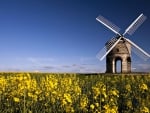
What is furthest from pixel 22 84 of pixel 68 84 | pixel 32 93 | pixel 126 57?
pixel 126 57

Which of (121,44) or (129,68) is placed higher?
(121,44)

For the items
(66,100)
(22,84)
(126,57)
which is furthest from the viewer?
(126,57)

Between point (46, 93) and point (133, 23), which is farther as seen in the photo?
point (133, 23)

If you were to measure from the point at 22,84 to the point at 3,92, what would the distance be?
1890 millimetres

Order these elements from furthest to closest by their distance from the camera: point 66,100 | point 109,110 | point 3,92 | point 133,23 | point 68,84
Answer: point 133,23 → point 68,84 → point 3,92 → point 66,100 → point 109,110

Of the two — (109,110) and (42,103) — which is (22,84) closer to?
(42,103)

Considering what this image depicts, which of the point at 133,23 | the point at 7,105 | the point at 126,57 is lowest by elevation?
the point at 7,105

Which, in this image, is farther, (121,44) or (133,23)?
(133,23)

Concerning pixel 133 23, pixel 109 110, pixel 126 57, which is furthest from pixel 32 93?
pixel 133 23

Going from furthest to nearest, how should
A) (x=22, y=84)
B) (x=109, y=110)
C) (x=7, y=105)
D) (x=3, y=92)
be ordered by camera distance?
(x=3, y=92) < (x=7, y=105) < (x=22, y=84) < (x=109, y=110)

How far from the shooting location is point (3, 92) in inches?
436

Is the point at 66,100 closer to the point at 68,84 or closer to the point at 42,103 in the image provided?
the point at 42,103

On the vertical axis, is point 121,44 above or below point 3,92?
above

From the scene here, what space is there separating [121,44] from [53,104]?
35729mm
